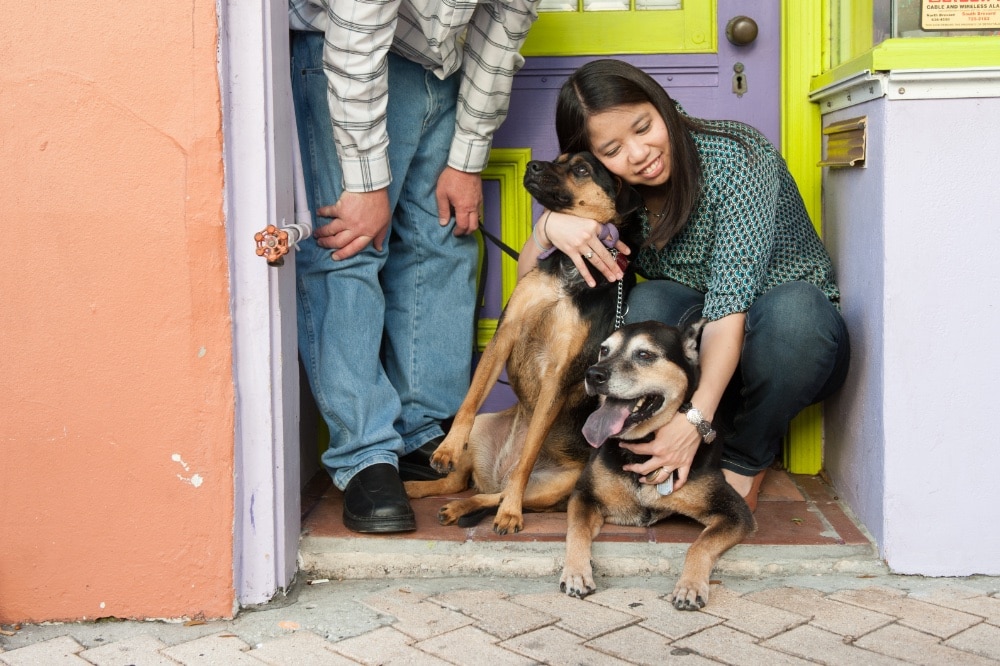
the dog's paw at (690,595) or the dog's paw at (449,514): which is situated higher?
the dog's paw at (449,514)

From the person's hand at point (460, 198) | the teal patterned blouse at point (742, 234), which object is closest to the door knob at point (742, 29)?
the teal patterned blouse at point (742, 234)

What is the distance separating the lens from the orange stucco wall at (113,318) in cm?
250

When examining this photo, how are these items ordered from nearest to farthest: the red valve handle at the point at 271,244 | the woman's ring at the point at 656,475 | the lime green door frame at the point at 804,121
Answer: the red valve handle at the point at 271,244 < the woman's ring at the point at 656,475 < the lime green door frame at the point at 804,121

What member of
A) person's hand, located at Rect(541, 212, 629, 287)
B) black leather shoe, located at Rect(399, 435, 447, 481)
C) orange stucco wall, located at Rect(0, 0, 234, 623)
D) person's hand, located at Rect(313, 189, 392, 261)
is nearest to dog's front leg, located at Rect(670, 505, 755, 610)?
person's hand, located at Rect(541, 212, 629, 287)

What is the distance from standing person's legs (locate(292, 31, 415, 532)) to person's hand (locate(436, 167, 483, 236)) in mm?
326

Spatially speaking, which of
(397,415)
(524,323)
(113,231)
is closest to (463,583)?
(397,415)

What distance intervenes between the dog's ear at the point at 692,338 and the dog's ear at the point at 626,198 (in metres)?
0.49

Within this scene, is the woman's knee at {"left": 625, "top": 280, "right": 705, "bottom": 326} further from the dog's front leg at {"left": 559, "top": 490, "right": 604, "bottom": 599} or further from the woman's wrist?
the dog's front leg at {"left": 559, "top": 490, "right": 604, "bottom": 599}

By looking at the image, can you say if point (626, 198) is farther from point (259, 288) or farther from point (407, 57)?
point (259, 288)

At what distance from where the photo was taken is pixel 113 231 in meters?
2.55

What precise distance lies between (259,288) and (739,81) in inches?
79.8

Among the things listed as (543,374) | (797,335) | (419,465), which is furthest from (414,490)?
(797,335)

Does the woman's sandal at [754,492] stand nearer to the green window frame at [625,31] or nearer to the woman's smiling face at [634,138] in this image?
the woman's smiling face at [634,138]

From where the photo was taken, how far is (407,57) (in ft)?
10.6
